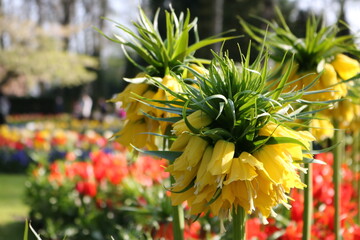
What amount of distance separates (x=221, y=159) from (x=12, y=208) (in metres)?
6.80

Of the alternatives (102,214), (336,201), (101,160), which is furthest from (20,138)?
(336,201)

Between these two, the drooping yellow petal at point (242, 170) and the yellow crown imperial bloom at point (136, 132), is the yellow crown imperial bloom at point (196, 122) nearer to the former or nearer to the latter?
the drooping yellow petal at point (242, 170)

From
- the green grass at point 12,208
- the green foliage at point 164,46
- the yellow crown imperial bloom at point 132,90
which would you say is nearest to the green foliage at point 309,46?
the green foliage at point 164,46

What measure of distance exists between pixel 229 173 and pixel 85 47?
35.5 m

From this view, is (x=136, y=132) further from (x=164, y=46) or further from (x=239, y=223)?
(x=239, y=223)

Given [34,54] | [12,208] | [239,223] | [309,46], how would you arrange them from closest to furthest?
[239,223] → [309,46] → [12,208] → [34,54]

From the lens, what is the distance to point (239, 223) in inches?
44.1

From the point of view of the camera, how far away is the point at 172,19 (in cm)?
149

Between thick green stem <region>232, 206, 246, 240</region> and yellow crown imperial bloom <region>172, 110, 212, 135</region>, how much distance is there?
204 mm

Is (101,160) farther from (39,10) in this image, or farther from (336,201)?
(39,10)

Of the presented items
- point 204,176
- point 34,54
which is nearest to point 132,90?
point 204,176

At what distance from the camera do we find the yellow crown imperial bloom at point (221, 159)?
1006mm

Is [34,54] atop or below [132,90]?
below

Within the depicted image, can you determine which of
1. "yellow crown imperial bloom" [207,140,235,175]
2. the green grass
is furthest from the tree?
"yellow crown imperial bloom" [207,140,235,175]
